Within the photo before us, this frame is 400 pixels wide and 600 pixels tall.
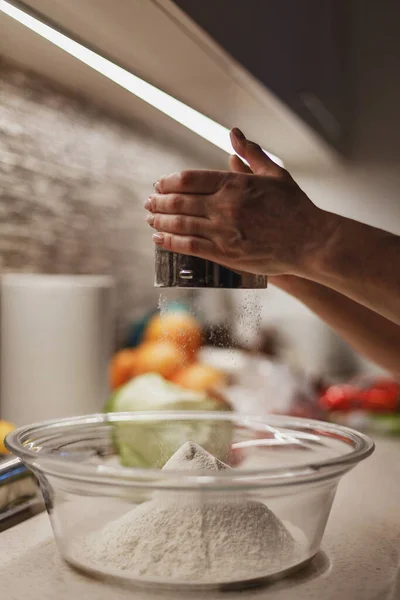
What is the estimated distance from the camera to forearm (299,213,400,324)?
0.62 metres

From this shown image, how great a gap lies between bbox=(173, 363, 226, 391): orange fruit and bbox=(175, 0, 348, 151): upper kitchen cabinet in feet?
1.65

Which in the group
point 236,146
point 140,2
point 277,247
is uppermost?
point 140,2

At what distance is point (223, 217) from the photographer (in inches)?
23.9

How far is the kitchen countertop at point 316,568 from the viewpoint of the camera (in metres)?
0.52

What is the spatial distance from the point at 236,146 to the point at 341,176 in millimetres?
1459

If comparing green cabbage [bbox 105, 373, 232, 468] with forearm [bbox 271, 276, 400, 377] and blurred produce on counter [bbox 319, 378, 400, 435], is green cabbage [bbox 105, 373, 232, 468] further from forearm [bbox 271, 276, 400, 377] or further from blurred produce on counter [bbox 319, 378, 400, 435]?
blurred produce on counter [bbox 319, 378, 400, 435]

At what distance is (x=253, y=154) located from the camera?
0.68 meters

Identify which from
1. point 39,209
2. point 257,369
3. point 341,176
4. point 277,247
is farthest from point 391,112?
point 277,247

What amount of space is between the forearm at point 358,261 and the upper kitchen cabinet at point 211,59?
1.05 ft

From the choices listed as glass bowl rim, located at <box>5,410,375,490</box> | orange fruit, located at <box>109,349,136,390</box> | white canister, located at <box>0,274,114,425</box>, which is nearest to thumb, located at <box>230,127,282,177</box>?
glass bowl rim, located at <box>5,410,375,490</box>

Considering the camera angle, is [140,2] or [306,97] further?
[306,97]

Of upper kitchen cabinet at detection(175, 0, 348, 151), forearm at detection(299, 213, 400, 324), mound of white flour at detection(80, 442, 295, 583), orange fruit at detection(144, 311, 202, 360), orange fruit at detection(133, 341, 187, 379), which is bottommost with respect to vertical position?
mound of white flour at detection(80, 442, 295, 583)

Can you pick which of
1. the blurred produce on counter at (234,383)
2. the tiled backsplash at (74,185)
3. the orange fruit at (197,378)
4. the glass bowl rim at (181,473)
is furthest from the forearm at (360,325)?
the tiled backsplash at (74,185)

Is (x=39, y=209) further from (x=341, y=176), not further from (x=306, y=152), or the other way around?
(x=341, y=176)
